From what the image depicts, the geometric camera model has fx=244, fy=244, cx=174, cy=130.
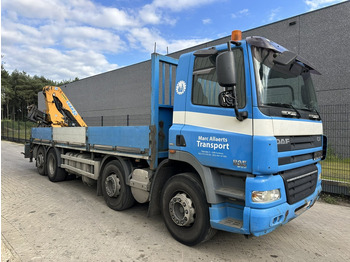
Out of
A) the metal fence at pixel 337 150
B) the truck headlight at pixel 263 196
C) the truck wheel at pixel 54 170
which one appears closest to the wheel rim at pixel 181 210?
the truck headlight at pixel 263 196

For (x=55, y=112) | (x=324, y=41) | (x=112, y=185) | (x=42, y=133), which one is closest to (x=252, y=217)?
(x=112, y=185)

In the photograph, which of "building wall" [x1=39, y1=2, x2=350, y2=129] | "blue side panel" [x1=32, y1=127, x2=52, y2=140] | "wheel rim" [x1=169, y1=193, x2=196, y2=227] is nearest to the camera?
"wheel rim" [x1=169, y1=193, x2=196, y2=227]

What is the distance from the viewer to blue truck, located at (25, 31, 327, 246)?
9.00 ft

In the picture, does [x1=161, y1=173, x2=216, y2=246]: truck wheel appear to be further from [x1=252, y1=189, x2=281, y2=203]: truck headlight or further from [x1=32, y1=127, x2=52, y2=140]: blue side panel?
[x1=32, y1=127, x2=52, y2=140]: blue side panel

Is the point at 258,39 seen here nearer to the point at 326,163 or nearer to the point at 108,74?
the point at 326,163

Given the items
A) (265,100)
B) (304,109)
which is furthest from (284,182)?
(304,109)

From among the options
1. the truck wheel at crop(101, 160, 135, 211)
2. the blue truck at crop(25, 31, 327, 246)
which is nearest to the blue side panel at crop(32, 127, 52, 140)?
the truck wheel at crop(101, 160, 135, 211)

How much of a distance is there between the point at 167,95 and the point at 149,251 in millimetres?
2524

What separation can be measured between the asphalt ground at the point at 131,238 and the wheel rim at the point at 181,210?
376 mm

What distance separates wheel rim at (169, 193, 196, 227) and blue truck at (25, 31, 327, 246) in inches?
0.5

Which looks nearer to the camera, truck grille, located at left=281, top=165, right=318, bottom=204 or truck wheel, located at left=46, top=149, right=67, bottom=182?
truck grille, located at left=281, top=165, right=318, bottom=204

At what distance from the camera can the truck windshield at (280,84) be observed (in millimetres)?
2885

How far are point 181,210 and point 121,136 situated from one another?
1906mm

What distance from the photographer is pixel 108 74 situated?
2281 cm
